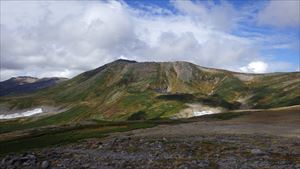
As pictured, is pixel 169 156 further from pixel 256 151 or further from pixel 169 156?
pixel 256 151

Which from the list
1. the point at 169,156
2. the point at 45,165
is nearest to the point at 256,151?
the point at 169,156

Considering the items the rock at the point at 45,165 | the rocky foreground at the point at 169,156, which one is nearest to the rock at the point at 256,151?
the rocky foreground at the point at 169,156

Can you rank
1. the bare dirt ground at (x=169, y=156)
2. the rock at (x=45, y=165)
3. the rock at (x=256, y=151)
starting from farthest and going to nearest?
1. the rock at (x=256, y=151)
2. the bare dirt ground at (x=169, y=156)
3. the rock at (x=45, y=165)

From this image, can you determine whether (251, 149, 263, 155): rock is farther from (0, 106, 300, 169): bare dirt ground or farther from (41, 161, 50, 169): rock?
(41, 161, 50, 169): rock

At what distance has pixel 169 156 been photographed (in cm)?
4728

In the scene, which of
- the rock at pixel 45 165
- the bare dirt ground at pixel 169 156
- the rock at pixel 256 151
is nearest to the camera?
the rock at pixel 45 165

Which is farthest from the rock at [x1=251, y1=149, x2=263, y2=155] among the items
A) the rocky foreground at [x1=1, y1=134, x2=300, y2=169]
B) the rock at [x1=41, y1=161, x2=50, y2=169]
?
the rock at [x1=41, y1=161, x2=50, y2=169]

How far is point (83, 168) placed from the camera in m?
41.3

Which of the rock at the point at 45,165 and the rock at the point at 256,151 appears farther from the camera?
the rock at the point at 256,151

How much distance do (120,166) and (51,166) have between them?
716cm

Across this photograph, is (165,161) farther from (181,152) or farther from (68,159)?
(68,159)

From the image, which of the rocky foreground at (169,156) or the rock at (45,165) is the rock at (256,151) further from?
the rock at (45,165)

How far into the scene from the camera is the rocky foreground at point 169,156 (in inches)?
1670

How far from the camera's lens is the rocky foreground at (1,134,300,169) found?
4241 centimetres
